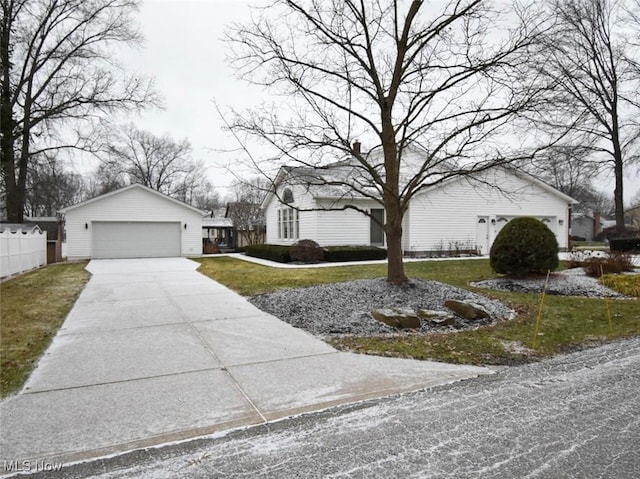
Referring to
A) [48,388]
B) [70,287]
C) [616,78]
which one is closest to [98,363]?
[48,388]

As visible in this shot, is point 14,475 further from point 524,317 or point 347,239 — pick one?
point 347,239

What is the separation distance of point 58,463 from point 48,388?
155cm

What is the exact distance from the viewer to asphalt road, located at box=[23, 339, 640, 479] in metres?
2.63

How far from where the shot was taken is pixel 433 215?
20.5 meters

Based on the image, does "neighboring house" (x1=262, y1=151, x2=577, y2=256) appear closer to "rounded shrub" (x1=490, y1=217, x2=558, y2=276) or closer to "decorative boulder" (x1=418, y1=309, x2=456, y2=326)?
"rounded shrub" (x1=490, y1=217, x2=558, y2=276)

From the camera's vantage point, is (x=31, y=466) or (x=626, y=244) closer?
(x=31, y=466)

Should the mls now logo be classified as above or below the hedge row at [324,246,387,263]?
below

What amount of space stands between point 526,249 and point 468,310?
15.6 feet

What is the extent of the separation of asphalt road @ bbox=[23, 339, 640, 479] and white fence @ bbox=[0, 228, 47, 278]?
42.5 ft

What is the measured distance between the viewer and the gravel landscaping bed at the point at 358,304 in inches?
255

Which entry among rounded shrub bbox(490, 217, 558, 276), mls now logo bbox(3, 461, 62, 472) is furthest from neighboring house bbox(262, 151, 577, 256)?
mls now logo bbox(3, 461, 62, 472)

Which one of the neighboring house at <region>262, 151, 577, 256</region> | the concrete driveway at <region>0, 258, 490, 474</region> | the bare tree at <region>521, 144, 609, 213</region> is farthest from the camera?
the neighboring house at <region>262, 151, 577, 256</region>

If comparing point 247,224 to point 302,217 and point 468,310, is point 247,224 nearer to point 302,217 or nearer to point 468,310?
point 302,217

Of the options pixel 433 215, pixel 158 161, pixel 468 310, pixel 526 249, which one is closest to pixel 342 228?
pixel 433 215
